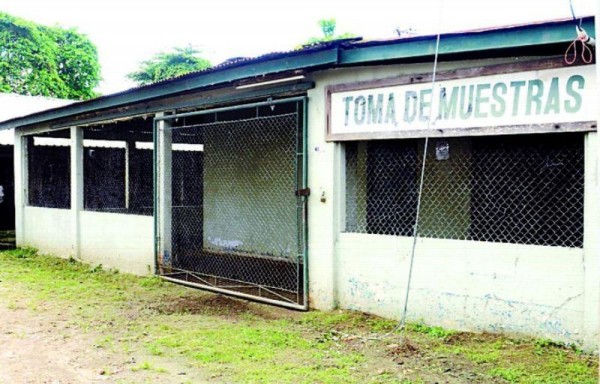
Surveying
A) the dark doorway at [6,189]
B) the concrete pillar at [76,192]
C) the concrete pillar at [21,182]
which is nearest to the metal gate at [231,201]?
the concrete pillar at [76,192]

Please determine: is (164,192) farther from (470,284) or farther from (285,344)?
(470,284)

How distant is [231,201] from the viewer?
10.9 m

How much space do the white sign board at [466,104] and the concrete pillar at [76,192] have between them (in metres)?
6.25

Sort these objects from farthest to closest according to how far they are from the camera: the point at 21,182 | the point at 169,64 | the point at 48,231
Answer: the point at 169,64, the point at 21,182, the point at 48,231

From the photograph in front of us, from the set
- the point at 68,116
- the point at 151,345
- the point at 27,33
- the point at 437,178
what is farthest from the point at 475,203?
the point at 27,33

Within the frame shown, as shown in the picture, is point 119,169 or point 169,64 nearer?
point 119,169

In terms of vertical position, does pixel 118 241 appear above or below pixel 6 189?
below

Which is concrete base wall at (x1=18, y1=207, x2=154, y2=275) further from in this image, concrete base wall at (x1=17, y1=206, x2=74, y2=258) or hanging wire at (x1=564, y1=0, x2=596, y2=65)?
hanging wire at (x1=564, y1=0, x2=596, y2=65)

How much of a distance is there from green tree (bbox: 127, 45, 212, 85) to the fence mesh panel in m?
23.6

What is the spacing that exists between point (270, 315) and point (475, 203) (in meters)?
2.88

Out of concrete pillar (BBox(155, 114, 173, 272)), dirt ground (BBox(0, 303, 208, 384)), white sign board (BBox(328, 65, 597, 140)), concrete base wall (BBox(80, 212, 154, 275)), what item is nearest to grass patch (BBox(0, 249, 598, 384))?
dirt ground (BBox(0, 303, 208, 384))

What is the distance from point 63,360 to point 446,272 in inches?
139

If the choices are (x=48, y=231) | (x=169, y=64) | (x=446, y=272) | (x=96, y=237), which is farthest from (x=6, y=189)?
(x=169, y=64)

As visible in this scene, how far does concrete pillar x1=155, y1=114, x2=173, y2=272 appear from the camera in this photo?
8820 mm
